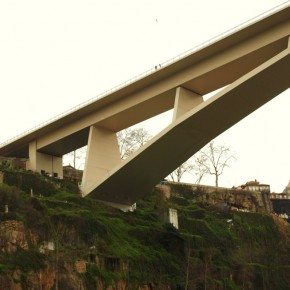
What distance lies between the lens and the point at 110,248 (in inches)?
780

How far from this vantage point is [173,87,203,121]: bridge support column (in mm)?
23094

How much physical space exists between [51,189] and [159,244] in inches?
213

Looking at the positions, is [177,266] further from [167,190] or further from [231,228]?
[167,190]

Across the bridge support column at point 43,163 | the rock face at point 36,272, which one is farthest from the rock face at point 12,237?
the bridge support column at point 43,163

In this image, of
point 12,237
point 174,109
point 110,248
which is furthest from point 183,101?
point 12,237

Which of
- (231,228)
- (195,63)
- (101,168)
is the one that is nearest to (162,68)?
(195,63)

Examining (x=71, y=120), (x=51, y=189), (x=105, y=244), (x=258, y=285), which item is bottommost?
(x=258, y=285)

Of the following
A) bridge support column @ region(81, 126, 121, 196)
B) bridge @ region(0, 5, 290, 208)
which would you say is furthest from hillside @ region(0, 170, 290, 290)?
bridge @ region(0, 5, 290, 208)

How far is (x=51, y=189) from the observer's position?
24688mm

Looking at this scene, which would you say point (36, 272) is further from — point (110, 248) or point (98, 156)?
point (98, 156)

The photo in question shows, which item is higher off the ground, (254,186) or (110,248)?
(254,186)

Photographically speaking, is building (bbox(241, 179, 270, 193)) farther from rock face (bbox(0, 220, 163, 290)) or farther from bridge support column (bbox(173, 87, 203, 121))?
rock face (bbox(0, 220, 163, 290))

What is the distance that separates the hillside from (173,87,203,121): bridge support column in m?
4.85

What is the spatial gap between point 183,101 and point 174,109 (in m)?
0.66
